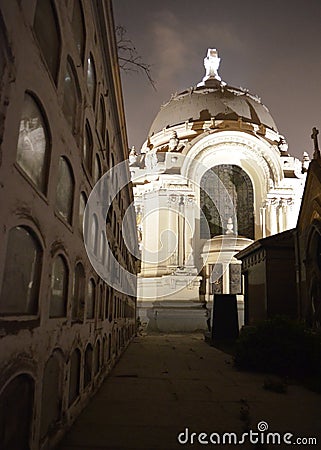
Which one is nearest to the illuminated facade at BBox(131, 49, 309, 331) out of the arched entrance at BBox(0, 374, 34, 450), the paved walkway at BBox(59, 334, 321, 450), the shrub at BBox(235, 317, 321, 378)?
the shrub at BBox(235, 317, 321, 378)

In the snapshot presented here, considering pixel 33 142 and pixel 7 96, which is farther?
pixel 33 142

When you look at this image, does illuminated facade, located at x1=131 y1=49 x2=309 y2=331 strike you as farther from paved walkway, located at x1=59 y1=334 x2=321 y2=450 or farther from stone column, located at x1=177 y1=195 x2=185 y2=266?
paved walkway, located at x1=59 y1=334 x2=321 y2=450

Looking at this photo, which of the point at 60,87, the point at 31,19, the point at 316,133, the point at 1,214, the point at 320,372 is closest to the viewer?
the point at 1,214

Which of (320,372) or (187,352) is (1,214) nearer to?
(320,372)

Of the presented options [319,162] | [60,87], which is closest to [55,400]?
[60,87]

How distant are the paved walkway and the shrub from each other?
0.33 metres

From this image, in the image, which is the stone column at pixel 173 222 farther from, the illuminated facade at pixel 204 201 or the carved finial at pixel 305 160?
the carved finial at pixel 305 160

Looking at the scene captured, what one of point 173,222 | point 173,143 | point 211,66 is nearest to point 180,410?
point 173,222

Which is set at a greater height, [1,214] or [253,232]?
[253,232]

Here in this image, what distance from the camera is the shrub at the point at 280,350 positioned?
17.5ft

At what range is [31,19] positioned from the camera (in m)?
1.81

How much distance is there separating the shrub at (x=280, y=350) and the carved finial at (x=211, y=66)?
90.8ft

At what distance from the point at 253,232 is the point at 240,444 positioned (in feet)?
66.2

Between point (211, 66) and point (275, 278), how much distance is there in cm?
2754
